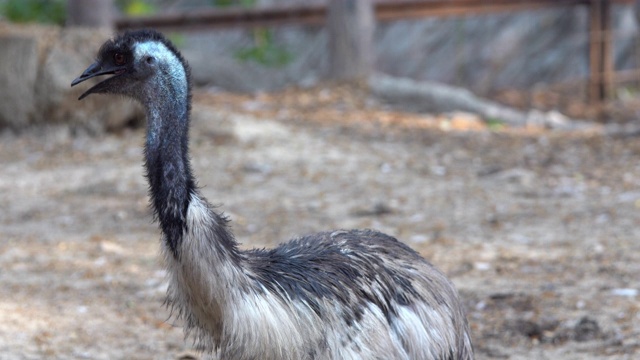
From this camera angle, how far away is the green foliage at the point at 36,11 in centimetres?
1577

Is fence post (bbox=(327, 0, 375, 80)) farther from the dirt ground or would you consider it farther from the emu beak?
the emu beak

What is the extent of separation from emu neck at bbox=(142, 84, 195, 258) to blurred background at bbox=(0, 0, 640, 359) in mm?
1821

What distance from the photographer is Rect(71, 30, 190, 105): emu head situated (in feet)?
12.4

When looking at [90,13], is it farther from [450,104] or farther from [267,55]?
[267,55]

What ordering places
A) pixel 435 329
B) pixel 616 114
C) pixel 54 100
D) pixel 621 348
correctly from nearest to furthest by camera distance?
pixel 435 329
pixel 621 348
pixel 54 100
pixel 616 114

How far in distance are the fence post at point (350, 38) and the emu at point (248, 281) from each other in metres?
8.71

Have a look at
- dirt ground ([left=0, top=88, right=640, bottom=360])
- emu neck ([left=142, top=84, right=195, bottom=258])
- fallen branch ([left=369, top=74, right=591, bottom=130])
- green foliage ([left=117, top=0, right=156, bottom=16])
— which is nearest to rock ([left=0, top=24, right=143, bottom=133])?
dirt ground ([left=0, top=88, right=640, bottom=360])

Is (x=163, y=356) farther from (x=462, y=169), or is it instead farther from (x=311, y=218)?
(x=462, y=169)

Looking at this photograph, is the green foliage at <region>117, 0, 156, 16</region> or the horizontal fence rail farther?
the green foliage at <region>117, 0, 156, 16</region>

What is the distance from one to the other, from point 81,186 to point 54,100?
1.78 metres

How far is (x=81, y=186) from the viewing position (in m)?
9.19

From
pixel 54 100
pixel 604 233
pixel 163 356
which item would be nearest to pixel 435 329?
pixel 163 356

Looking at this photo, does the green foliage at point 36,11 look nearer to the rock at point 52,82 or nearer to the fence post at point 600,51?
the rock at point 52,82

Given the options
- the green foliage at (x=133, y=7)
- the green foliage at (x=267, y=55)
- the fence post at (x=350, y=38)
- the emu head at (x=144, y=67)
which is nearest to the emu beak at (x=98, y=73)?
the emu head at (x=144, y=67)
